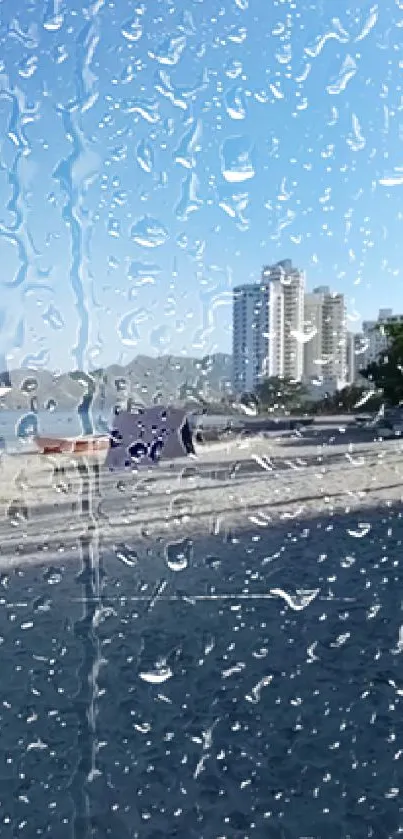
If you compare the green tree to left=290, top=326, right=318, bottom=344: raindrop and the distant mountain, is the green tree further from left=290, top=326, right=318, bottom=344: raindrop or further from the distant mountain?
the distant mountain

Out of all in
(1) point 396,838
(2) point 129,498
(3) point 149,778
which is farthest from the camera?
(2) point 129,498

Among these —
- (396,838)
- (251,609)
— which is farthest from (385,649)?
(396,838)

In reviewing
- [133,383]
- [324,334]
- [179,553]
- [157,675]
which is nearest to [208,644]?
[157,675]

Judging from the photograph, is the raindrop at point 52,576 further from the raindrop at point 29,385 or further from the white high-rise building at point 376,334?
the white high-rise building at point 376,334

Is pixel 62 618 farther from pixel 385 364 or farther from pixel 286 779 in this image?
pixel 385 364

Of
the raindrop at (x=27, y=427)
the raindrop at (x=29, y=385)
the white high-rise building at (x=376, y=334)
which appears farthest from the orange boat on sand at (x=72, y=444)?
the white high-rise building at (x=376, y=334)

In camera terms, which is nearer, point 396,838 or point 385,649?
point 396,838

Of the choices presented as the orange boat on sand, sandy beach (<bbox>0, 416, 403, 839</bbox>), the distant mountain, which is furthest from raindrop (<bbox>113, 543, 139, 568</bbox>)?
the distant mountain
